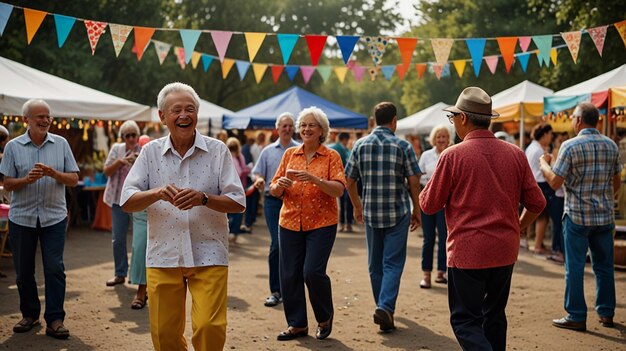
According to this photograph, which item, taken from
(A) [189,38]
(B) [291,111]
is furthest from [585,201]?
(B) [291,111]

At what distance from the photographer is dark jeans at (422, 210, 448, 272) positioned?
8.41 metres

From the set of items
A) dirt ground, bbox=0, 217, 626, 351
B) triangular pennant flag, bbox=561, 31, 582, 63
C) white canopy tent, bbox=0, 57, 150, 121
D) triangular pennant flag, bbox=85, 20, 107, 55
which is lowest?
dirt ground, bbox=0, 217, 626, 351

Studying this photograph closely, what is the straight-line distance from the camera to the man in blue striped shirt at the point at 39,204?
5.94m

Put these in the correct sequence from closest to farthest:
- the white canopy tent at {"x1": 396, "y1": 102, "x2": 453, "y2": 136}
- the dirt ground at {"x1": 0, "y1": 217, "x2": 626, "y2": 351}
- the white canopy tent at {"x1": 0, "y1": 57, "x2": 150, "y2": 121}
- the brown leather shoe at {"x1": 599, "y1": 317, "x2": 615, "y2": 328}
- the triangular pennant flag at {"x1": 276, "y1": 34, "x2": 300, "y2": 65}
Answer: the dirt ground at {"x1": 0, "y1": 217, "x2": 626, "y2": 351}, the brown leather shoe at {"x1": 599, "y1": 317, "x2": 615, "y2": 328}, the white canopy tent at {"x1": 0, "y1": 57, "x2": 150, "y2": 121}, the triangular pennant flag at {"x1": 276, "y1": 34, "x2": 300, "y2": 65}, the white canopy tent at {"x1": 396, "y1": 102, "x2": 453, "y2": 136}

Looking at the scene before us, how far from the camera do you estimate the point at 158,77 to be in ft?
90.6

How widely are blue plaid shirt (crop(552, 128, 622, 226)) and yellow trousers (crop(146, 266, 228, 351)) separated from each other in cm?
352

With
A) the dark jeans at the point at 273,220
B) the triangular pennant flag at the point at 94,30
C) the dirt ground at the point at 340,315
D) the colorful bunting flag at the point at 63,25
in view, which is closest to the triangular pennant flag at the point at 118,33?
the triangular pennant flag at the point at 94,30

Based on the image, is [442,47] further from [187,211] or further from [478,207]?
[187,211]

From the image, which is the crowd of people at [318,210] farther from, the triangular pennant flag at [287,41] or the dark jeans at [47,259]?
the triangular pennant flag at [287,41]

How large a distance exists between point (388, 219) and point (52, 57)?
1825cm

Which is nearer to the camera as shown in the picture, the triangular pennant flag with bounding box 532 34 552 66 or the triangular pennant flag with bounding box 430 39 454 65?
the triangular pennant flag with bounding box 532 34 552 66

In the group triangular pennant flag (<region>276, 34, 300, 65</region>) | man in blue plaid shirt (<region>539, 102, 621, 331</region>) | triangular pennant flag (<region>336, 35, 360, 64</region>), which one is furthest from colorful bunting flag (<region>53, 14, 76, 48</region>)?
man in blue plaid shirt (<region>539, 102, 621, 331</region>)

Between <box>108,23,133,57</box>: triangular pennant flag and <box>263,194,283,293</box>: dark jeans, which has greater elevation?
<box>108,23,133,57</box>: triangular pennant flag

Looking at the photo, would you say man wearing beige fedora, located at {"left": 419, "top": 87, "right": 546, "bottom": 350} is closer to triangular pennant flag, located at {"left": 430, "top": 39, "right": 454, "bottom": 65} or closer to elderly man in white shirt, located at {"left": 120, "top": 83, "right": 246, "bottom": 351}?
elderly man in white shirt, located at {"left": 120, "top": 83, "right": 246, "bottom": 351}
